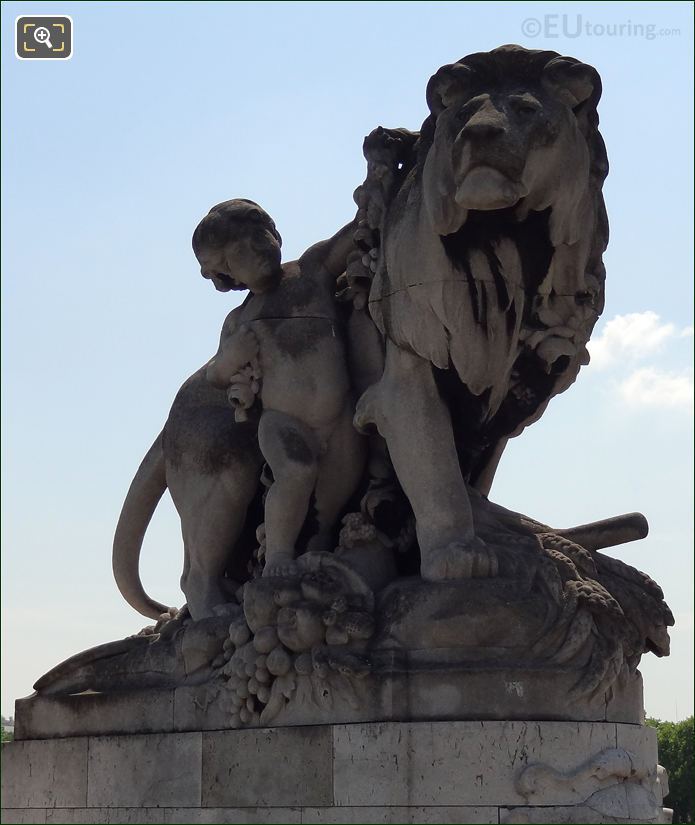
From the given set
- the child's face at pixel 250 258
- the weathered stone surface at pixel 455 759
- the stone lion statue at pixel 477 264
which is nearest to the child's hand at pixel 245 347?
the child's face at pixel 250 258

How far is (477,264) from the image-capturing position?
8602 millimetres

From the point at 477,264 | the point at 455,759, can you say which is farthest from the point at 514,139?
the point at 455,759

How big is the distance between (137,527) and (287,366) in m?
1.94

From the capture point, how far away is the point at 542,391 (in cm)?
913

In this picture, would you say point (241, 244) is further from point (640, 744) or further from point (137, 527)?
point (640, 744)

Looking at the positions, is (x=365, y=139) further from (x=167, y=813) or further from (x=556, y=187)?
(x=167, y=813)

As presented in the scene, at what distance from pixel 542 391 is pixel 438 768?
231cm

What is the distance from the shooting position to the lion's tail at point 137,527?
10.3 metres

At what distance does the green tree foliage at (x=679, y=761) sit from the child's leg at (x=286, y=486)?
15.2m

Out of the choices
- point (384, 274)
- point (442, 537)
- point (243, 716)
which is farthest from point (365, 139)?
point (243, 716)

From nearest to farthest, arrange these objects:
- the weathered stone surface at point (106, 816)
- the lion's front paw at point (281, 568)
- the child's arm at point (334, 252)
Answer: the lion's front paw at point (281, 568), the weathered stone surface at point (106, 816), the child's arm at point (334, 252)

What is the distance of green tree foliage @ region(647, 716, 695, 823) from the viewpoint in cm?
2388

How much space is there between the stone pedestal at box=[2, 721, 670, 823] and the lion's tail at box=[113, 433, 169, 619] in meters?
1.78

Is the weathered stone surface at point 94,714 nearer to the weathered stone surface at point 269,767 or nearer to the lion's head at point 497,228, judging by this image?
the weathered stone surface at point 269,767
